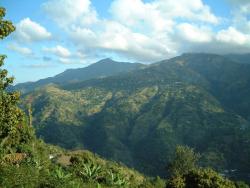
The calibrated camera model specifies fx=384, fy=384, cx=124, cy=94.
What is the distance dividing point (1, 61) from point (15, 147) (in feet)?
234

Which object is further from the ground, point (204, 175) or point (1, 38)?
point (1, 38)

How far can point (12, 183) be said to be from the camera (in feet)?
71.1

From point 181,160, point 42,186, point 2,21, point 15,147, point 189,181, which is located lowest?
point 181,160

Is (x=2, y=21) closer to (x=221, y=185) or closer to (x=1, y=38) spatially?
(x=1, y=38)

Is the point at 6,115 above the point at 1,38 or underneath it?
underneath

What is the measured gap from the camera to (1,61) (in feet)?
74.9

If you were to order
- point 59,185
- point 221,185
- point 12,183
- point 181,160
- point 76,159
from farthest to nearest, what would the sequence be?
point 181,160 → point 76,159 → point 221,185 → point 59,185 → point 12,183

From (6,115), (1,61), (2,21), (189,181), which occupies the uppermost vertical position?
(2,21)

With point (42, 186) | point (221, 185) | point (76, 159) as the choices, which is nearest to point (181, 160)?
point (76, 159)

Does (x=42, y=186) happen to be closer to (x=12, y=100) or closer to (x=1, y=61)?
(x=12, y=100)

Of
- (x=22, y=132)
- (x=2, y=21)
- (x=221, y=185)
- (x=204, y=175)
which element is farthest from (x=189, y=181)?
(x=2, y=21)

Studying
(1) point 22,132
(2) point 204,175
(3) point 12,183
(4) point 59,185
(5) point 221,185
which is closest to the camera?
(3) point 12,183

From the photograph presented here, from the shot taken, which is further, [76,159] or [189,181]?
[76,159]

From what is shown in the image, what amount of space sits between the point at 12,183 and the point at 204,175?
6033 cm
